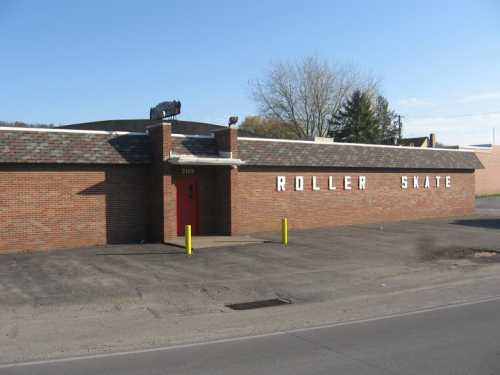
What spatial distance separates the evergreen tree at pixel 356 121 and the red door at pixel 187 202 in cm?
4672

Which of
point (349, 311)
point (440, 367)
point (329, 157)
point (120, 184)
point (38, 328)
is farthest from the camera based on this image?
point (329, 157)

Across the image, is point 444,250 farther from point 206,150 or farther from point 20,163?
point 20,163

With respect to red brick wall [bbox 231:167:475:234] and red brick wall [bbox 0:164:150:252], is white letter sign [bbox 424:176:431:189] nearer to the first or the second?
red brick wall [bbox 231:167:475:234]

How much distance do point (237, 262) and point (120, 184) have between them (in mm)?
6532

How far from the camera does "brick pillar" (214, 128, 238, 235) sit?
2197cm

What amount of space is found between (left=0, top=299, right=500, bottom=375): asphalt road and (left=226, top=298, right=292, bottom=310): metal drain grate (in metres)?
2.40

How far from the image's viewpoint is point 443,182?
107ft

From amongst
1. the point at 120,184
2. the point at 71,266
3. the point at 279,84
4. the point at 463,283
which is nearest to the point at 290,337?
the point at 463,283

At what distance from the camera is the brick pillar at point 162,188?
66.3 ft

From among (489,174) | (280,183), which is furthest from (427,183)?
(489,174)

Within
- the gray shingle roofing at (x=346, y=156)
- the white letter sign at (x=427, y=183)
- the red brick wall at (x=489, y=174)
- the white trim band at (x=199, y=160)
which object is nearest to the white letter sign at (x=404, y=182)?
the gray shingle roofing at (x=346, y=156)

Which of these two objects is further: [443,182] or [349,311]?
[443,182]

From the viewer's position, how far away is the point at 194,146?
866 inches

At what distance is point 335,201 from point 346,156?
Result: 229cm
